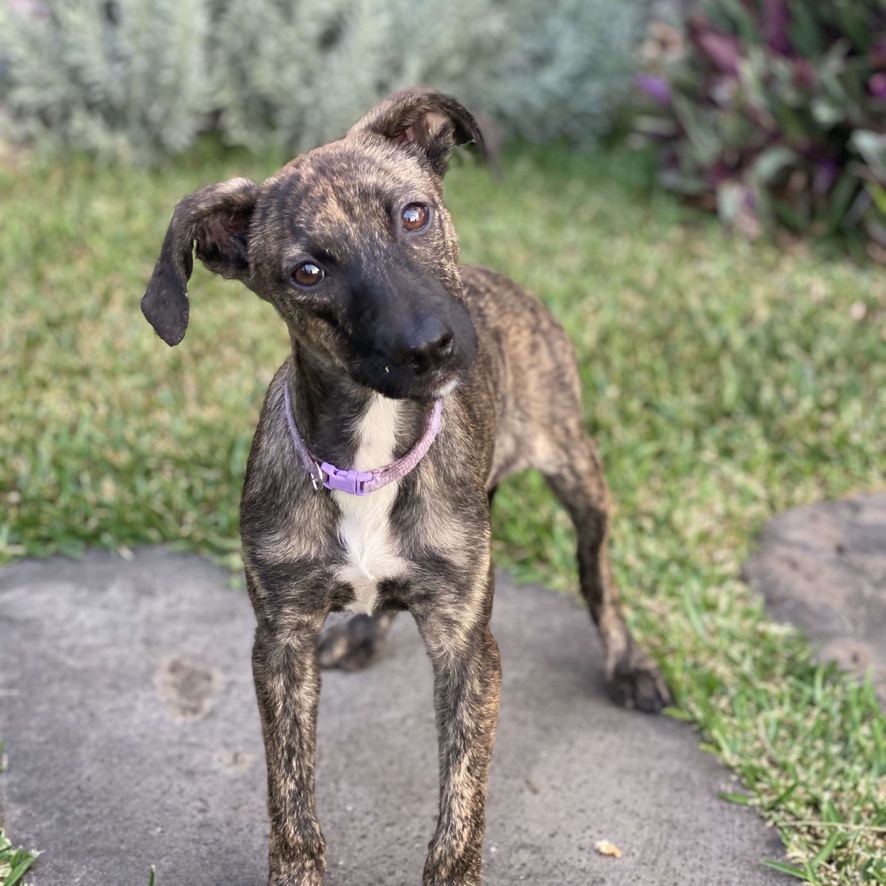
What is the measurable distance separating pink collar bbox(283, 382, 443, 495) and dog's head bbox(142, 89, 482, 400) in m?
0.29

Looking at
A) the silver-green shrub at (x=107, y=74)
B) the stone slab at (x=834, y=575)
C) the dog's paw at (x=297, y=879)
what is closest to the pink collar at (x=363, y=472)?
the dog's paw at (x=297, y=879)

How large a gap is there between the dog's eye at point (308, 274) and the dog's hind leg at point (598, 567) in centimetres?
160

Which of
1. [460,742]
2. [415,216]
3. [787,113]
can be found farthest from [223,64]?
[460,742]

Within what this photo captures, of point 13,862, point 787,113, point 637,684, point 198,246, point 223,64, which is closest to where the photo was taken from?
point 198,246

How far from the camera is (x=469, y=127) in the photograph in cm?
364

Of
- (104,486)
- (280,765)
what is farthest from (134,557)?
(280,765)

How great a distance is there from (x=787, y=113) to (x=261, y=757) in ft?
20.7

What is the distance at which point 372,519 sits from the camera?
338 cm

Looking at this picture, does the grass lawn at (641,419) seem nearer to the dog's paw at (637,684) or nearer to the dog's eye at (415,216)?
the dog's paw at (637,684)

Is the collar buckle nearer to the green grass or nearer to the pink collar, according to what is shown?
the pink collar

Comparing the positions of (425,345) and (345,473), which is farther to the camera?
(345,473)

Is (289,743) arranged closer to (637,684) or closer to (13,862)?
(13,862)

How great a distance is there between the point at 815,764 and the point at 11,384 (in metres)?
4.46

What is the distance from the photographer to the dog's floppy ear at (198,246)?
3.18 m
